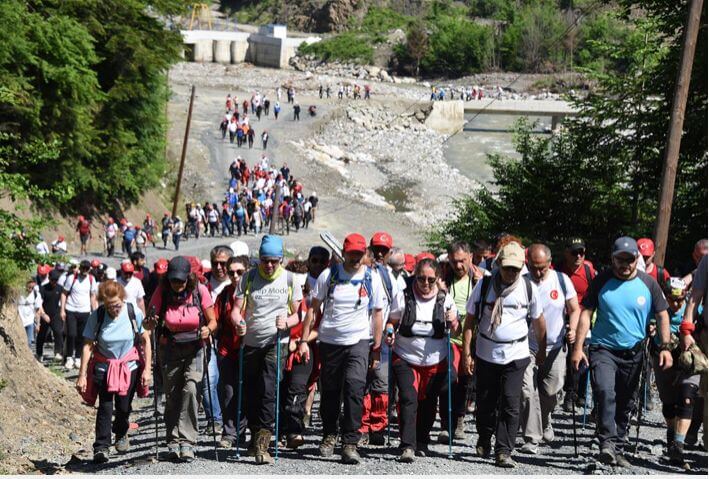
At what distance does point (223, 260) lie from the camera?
10.3 m

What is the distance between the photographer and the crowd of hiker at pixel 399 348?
343 inches

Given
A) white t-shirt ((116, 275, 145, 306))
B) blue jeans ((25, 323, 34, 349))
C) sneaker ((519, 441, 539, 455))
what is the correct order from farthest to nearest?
blue jeans ((25, 323, 34, 349)), white t-shirt ((116, 275, 145, 306)), sneaker ((519, 441, 539, 455))

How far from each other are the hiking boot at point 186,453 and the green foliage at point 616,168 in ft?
41.5

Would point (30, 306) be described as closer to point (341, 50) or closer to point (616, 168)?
point (616, 168)

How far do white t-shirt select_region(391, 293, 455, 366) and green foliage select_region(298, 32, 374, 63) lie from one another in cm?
11222

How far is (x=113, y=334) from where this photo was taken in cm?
943

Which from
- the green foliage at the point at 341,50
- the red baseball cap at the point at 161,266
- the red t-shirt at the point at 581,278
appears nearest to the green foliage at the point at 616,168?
the red t-shirt at the point at 581,278

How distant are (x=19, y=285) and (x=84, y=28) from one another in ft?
77.4

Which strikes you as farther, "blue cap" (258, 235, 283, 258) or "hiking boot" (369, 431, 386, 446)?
"hiking boot" (369, 431, 386, 446)

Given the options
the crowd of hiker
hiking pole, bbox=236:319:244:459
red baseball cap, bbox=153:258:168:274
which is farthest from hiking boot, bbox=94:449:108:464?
red baseball cap, bbox=153:258:168:274

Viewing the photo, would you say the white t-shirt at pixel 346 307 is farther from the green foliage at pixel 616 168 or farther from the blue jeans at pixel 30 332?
the green foliage at pixel 616 168

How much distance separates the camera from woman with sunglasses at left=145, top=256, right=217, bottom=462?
9.18 metres

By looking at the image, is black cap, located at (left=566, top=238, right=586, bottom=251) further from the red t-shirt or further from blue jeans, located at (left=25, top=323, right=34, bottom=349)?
blue jeans, located at (left=25, top=323, right=34, bottom=349)

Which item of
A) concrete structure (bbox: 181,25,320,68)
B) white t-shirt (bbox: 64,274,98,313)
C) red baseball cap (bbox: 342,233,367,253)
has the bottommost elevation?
white t-shirt (bbox: 64,274,98,313)
